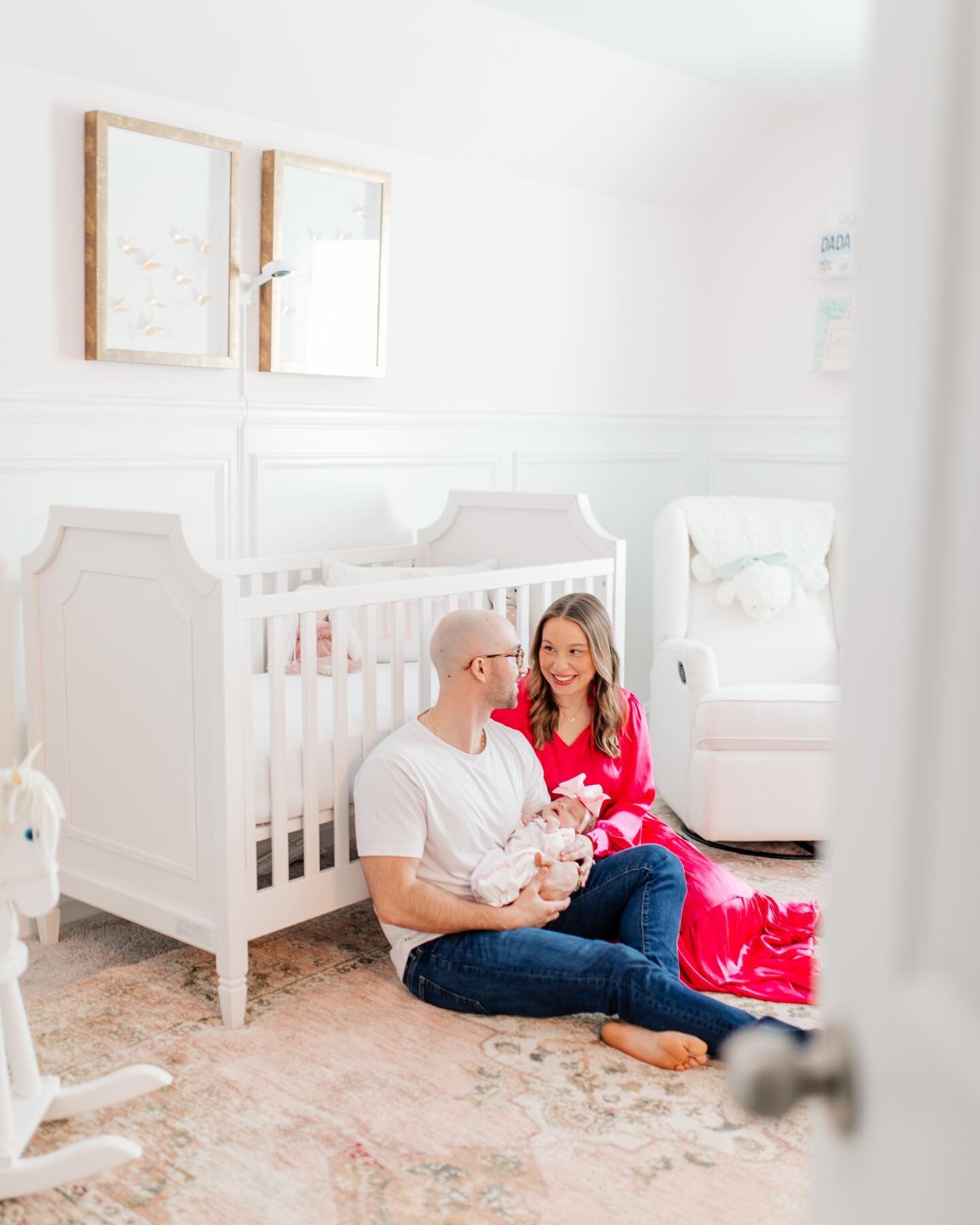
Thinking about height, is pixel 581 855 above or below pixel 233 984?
above

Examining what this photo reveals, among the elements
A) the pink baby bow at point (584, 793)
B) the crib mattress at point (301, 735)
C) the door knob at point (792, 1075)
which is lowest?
the pink baby bow at point (584, 793)

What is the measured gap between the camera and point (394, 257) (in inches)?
136

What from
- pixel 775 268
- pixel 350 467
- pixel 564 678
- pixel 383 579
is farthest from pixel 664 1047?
pixel 775 268

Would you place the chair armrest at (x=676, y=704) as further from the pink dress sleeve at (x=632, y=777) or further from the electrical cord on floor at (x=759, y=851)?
the pink dress sleeve at (x=632, y=777)

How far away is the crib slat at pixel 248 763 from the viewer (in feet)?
7.43

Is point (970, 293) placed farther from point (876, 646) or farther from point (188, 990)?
point (188, 990)

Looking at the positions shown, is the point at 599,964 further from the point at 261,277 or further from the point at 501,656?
the point at 261,277

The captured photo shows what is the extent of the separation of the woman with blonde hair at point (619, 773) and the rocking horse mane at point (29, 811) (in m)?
1.07

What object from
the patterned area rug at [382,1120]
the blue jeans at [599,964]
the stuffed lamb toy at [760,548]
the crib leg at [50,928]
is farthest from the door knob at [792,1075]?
the stuffed lamb toy at [760,548]

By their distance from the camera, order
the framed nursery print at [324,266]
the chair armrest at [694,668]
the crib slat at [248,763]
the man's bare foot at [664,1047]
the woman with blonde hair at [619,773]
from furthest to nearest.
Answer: the chair armrest at [694,668] → the framed nursery print at [324,266] → the woman with blonde hair at [619,773] → the crib slat at [248,763] → the man's bare foot at [664,1047]

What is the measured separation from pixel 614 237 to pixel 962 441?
12.6 feet

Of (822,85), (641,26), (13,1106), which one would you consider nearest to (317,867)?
(13,1106)

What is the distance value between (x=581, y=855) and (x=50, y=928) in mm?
1142

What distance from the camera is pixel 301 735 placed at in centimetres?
250
